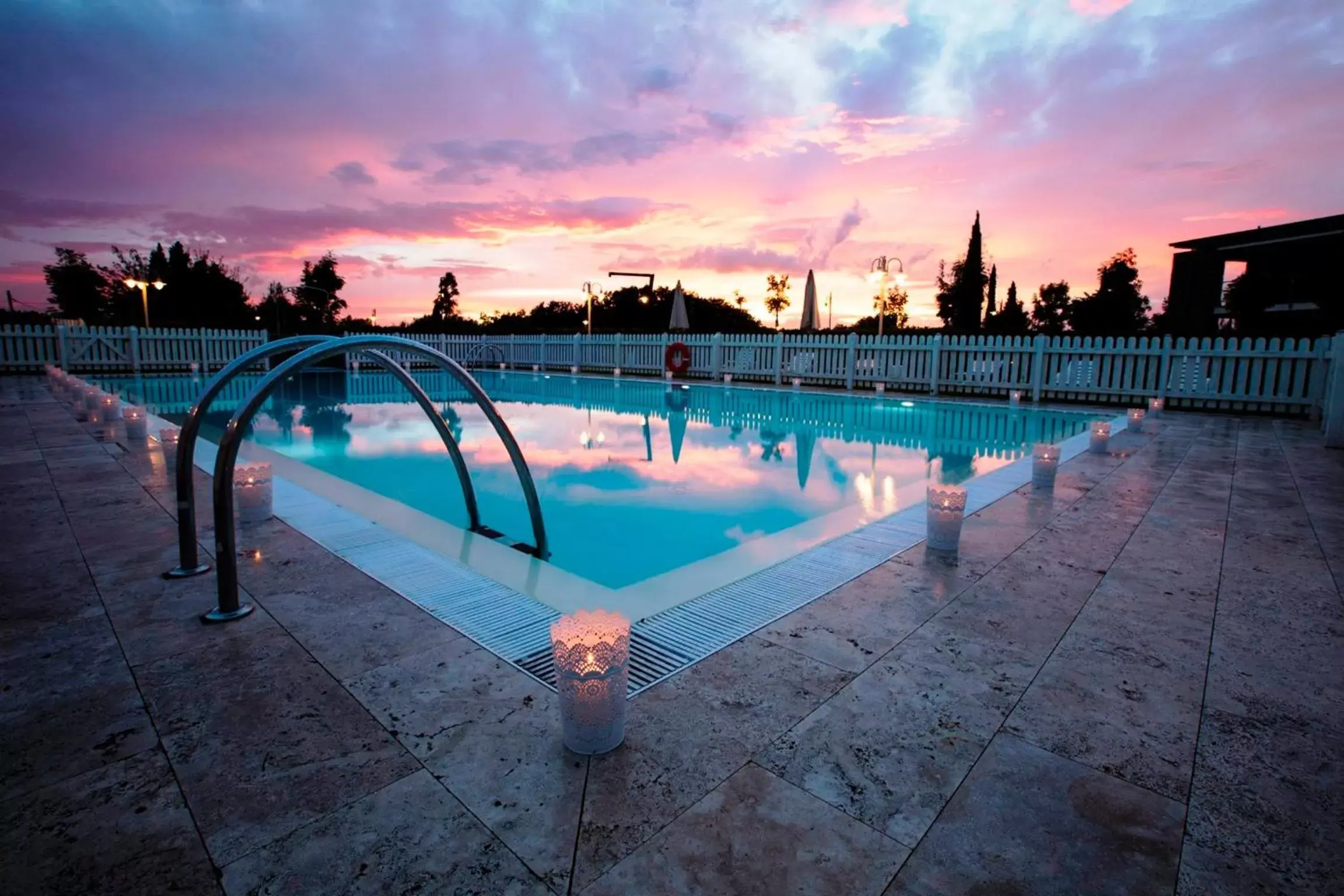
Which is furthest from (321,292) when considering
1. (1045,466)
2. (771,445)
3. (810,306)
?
(1045,466)

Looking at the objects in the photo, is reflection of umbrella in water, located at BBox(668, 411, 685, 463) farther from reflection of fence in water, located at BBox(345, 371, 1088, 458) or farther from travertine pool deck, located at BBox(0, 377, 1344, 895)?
travertine pool deck, located at BBox(0, 377, 1344, 895)

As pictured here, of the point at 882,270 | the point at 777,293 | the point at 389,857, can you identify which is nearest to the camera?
the point at 389,857

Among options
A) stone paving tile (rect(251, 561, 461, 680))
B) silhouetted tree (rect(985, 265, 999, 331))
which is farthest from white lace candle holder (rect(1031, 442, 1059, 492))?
silhouetted tree (rect(985, 265, 999, 331))

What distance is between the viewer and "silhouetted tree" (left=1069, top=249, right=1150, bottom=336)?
3234 cm

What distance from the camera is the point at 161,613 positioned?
275cm

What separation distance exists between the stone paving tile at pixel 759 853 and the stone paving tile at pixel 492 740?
201mm

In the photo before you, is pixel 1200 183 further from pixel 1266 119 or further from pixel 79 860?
pixel 79 860

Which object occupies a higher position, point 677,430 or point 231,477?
point 231,477

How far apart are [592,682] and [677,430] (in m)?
9.20

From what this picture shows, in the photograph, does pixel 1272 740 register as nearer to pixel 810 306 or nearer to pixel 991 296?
pixel 810 306

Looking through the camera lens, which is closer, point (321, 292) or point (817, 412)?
point (817, 412)

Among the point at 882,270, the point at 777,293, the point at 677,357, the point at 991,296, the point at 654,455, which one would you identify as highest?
the point at 777,293

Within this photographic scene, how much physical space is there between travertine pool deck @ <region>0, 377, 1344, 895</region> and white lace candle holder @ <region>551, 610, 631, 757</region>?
0.06 m

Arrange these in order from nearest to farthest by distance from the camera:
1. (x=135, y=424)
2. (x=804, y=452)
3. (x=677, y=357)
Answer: (x=135, y=424)
(x=804, y=452)
(x=677, y=357)
